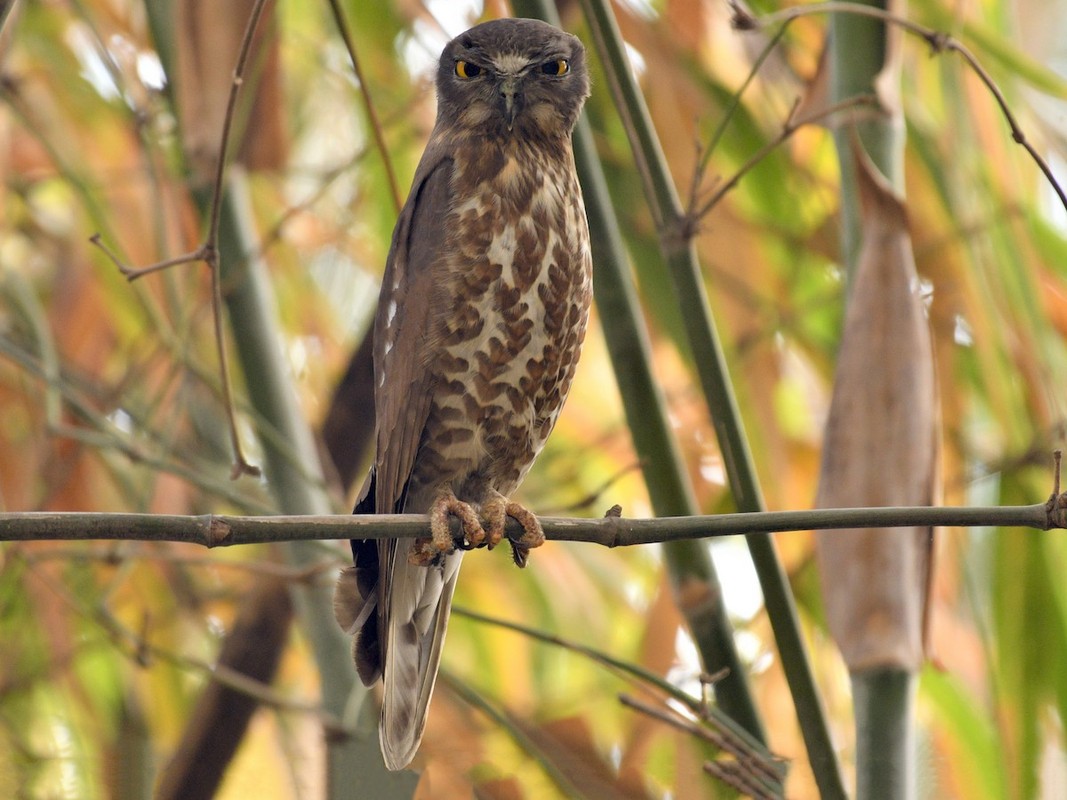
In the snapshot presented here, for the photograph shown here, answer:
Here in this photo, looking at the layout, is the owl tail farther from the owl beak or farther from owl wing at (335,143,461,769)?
the owl beak

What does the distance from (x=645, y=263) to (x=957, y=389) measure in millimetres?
654

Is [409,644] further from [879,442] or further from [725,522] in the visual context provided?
Result: [725,522]

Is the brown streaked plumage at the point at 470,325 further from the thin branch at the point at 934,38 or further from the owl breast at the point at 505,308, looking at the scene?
the thin branch at the point at 934,38

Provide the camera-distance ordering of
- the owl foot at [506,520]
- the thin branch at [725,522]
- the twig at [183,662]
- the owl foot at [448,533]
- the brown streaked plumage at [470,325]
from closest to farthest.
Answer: the thin branch at [725,522], the owl foot at [448,533], the owl foot at [506,520], the brown streaked plumage at [470,325], the twig at [183,662]

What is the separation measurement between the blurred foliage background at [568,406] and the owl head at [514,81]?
0.23 metres

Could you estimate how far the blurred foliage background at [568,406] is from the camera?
7.36 ft

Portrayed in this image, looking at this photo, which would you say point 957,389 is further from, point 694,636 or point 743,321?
point 694,636

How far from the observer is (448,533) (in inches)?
77.8

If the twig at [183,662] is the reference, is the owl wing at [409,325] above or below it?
above

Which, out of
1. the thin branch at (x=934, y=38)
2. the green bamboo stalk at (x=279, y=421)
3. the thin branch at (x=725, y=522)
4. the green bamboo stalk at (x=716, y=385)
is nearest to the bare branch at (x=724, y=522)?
the thin branch at (x=725, y=522)

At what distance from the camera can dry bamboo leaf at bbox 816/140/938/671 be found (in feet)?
6.10

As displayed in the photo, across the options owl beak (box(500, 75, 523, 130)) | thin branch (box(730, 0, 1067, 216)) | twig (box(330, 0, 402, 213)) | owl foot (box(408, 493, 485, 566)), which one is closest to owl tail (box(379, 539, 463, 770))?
owl foot (box(408, 493, 485, 566))

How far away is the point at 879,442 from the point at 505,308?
66cm

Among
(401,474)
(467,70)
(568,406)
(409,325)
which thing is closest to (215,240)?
(409,325)
